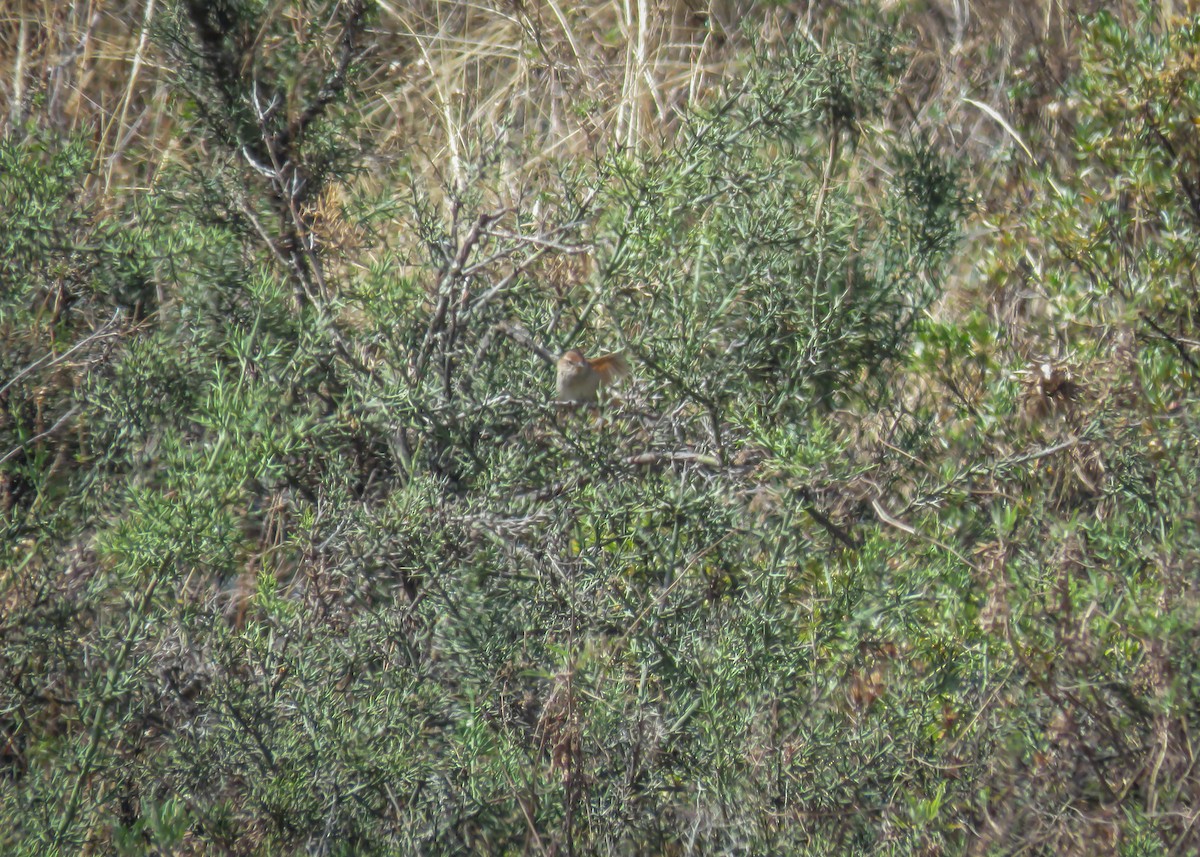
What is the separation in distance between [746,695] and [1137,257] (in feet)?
6.46

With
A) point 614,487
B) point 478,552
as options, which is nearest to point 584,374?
point 614,487

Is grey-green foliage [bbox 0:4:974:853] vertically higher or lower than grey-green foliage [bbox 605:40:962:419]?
lower

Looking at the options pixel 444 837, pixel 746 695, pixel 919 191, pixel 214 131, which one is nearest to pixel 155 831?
pixel 444 837

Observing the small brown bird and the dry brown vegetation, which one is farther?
the small brown bird

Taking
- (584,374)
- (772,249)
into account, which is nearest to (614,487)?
(584,374)

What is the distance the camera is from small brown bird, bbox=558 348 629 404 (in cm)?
343

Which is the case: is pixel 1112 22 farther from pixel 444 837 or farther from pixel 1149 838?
pixel 444 837

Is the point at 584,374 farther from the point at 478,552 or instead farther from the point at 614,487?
the point at 478,552

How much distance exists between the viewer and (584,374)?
3.46 meters

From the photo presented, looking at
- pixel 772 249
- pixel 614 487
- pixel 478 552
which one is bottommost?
pixel 478 552

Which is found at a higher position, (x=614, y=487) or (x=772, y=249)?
(x=772, y=249)

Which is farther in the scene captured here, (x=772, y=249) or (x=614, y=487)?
(x=772, y=249)

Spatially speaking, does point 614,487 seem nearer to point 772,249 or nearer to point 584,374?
point 584,374

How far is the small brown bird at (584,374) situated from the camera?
135 inches
